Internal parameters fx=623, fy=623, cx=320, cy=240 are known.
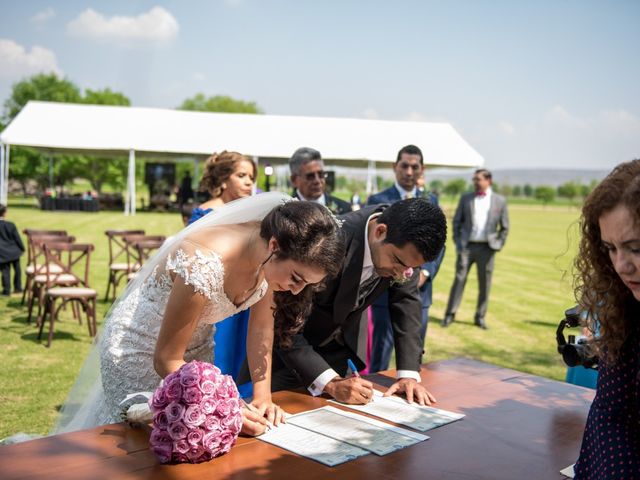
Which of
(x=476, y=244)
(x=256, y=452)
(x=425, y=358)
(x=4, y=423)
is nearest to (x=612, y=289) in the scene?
(x=256, y=452)

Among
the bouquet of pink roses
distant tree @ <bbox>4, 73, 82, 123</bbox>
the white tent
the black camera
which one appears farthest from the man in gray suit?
distant tree @ <bbox>4, 73, 82, 123</bbox>

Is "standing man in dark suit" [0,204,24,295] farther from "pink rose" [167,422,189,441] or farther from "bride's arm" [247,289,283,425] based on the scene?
"pink rose" [167,422,189,441]

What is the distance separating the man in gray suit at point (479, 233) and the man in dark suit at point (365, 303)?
5834mm

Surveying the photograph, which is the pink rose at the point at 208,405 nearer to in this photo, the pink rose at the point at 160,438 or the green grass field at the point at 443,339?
the pink rose at the point at 160,438

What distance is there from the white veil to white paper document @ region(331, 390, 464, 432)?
0.96m

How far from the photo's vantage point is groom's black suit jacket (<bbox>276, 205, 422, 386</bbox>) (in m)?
2.97

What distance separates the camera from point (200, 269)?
2.44 m

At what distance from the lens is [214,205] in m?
4.97

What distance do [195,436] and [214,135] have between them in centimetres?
2728

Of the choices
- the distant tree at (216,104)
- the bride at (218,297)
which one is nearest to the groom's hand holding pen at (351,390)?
the bride at (218,297)

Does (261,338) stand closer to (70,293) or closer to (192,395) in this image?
(192,395)

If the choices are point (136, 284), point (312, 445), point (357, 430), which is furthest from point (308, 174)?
point (312, 445)

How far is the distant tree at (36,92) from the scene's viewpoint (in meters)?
60.3

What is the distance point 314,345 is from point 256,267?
0.73 m
